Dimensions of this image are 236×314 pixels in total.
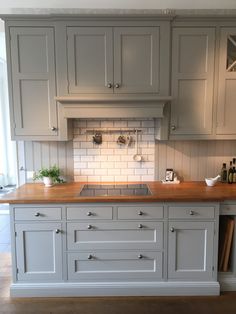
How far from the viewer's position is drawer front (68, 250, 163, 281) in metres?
2.32

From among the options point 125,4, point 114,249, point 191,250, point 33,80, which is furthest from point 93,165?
point 125,4

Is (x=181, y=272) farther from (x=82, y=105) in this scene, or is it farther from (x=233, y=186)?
(x=82, y=105)

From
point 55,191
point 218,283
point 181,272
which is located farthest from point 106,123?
point 218,283

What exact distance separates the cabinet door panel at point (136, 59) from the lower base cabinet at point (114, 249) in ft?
3.59

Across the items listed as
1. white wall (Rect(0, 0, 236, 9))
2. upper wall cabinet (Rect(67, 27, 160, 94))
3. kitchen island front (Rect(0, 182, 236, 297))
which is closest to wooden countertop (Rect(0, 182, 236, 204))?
kitchen island front (Rect(0, 182, 236, 297))

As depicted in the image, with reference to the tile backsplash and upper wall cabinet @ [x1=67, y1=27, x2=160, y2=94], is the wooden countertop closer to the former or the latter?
the tile backsplash

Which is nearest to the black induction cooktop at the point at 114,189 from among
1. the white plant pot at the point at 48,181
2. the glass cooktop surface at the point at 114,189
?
the glass cooktop surface at the point at 114,189

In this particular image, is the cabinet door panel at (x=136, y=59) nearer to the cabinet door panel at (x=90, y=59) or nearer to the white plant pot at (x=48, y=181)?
the cabinet door panel at (x=90, y=59)

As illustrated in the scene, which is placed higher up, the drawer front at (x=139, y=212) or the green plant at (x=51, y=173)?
the green plant at (x=51, y=173)

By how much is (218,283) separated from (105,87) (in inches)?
81.3

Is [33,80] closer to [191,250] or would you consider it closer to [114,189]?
[114,189]

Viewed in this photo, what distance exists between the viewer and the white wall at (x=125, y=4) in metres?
2.74

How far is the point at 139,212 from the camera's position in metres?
2.27

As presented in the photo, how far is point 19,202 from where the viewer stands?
7.22ft
